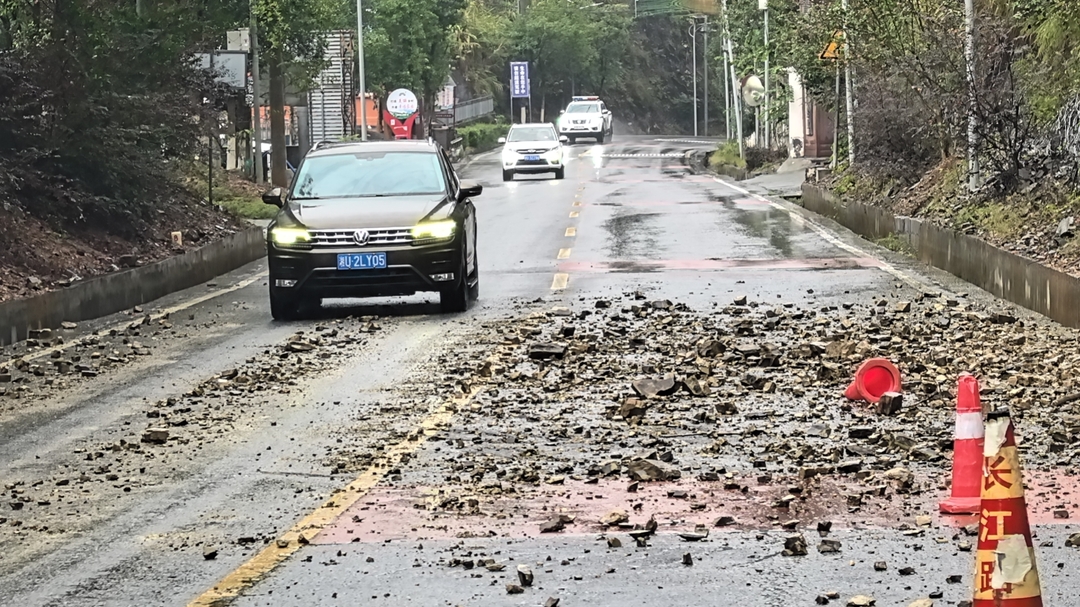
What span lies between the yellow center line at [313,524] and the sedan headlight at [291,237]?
627 cm

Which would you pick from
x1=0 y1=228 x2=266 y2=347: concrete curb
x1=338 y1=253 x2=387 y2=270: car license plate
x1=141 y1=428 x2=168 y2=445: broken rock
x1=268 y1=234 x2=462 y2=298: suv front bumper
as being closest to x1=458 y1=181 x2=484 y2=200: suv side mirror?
x1=268 y1=234 x2=462 y2=298: suv front bumper

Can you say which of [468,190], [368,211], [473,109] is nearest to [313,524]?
[368,211]

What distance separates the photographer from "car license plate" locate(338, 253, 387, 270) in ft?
53.1

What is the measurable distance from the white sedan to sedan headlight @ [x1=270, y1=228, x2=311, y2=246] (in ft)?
119

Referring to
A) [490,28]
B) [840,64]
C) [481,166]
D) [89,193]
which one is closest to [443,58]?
[481,166]

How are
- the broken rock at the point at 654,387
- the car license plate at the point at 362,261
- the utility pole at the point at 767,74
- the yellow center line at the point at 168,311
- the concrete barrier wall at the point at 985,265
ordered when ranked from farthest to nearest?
1. the utility pole at the point at 767,74
2. the car license plate at the point at 362,261
3. the concrete barrier wall at the point at 985,265
4. the yellow center line at the point at 168,311
5. the broken rock at the point at 654,387

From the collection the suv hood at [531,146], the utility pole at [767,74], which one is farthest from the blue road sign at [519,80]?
the suv hood at [531,146]

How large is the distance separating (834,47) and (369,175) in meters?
15.5

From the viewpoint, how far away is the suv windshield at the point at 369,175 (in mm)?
17297

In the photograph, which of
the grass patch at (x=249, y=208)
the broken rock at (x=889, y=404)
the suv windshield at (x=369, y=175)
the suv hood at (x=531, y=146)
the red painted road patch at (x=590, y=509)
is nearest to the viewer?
the red painted road patch at (x=590, y=509)

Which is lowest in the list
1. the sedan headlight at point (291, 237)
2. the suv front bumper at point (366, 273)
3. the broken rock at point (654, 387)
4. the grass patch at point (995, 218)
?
the broken rock at point (654, 387)

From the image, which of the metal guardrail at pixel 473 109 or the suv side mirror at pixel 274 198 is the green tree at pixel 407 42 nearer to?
the metal guardrail at pixel 473 109

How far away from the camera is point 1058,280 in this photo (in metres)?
15.0

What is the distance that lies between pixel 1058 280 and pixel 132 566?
10.3m
